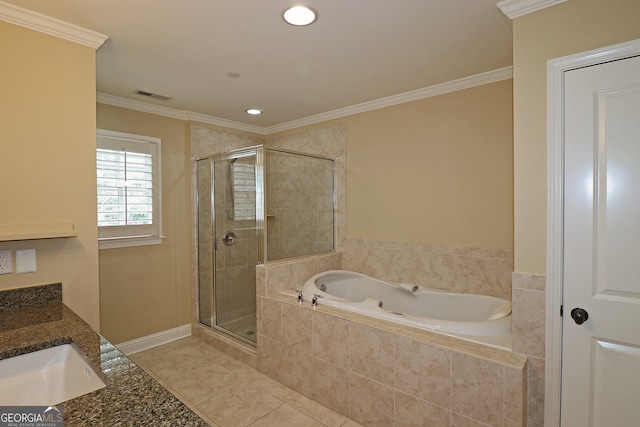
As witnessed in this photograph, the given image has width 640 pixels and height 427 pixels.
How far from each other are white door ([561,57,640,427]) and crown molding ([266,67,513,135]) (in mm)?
1103

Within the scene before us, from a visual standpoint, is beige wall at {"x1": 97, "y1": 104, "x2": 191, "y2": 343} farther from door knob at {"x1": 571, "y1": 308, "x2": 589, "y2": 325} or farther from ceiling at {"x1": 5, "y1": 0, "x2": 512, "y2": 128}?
door knob at {"x1": 571, "y1": 308, "x2": 589, "y2": 325}

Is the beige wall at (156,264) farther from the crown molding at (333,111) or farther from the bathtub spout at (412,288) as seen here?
the bathtub spout at (412,288)

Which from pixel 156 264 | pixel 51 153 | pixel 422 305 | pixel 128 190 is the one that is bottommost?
pixel 422 305

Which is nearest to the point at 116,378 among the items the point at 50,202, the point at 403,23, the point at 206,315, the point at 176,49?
the point at 50,202

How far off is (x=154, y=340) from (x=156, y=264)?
2.54 ft

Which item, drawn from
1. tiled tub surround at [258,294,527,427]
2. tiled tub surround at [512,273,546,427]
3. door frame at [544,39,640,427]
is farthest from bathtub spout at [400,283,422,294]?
door frame at [544,39,640,427]

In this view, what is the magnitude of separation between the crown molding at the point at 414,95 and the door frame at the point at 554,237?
106 cm

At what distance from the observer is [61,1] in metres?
1.62

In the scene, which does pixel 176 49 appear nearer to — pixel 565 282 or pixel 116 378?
pixel 116 378

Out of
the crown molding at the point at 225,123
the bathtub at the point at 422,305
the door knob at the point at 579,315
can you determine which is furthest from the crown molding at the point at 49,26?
the door knob at the point at 579,315

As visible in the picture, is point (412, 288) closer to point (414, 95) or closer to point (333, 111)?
point (414, 95)

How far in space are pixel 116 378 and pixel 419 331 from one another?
5.12 feet

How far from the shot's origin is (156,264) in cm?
329

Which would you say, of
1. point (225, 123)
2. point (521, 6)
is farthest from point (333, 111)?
point (521, 6)
